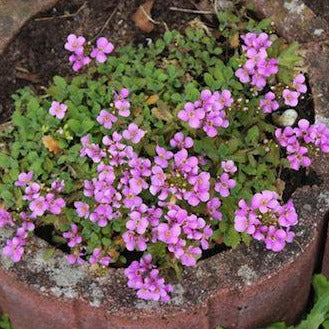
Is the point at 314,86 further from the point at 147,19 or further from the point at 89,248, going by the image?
the point at 89,248

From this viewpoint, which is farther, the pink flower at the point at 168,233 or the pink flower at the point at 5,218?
the pink flower at the point at 5,218

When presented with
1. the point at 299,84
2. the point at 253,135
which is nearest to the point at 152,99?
the point at 253,135

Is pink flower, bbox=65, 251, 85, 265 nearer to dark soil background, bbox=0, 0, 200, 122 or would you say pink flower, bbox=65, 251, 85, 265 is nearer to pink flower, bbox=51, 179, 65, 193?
pink flower, bbox=51, 179, 65, 193

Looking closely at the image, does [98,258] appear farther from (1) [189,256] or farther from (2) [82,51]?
(2) [82,51]

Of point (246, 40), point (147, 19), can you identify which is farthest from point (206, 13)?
point (246, 40)

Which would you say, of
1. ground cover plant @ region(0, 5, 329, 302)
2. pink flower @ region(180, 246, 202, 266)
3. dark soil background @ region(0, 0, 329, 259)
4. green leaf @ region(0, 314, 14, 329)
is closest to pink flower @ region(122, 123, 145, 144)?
ground cover plant @ region(0, 5, 329, 302)

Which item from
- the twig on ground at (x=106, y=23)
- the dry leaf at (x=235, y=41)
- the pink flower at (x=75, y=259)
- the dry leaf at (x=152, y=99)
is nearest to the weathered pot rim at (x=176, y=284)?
the pink flower at (x=75, y=259)

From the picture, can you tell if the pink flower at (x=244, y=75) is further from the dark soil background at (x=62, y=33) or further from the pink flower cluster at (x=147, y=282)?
the pink flower cluster at (x=147, y=282)

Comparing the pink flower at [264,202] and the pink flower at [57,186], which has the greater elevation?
the pink flower at [264,202]
